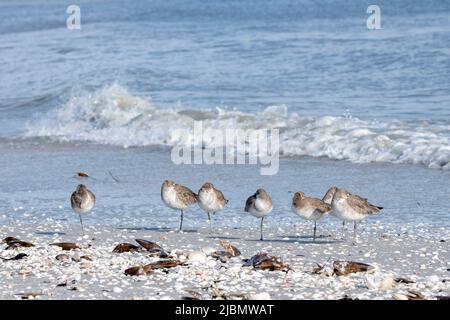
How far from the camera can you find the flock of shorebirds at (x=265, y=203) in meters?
10.3

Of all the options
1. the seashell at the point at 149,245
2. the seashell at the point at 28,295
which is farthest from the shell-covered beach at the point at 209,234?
the seashell at the point at 149,245

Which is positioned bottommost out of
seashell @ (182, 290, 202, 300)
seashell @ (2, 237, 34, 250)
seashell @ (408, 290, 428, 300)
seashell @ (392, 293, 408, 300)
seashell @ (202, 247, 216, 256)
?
seashell @ (2, 237, 34, 250)

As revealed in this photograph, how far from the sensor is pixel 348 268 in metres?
8.46

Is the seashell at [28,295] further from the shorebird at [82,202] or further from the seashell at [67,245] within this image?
the shorebird at [82,202]

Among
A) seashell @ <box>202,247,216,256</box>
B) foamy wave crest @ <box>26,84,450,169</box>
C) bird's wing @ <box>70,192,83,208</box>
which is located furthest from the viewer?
foamy wave crest @ <box>26,84,450,169</box>

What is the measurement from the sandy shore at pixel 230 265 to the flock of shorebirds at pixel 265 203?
257 mm

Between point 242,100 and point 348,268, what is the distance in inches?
529

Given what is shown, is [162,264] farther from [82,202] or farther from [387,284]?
[82,202]

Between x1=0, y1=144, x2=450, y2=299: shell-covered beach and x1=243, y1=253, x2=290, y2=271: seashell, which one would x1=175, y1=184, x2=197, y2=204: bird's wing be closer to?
x1=0, y1=144, x2=450, y2=299: shell-covered beach

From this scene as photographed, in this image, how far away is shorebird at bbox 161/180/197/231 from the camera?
1121 cm

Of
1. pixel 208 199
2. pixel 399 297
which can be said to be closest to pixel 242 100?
pixel 208 199

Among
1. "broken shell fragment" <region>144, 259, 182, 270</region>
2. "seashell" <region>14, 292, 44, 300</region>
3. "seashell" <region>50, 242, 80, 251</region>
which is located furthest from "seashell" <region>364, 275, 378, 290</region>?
"seashell" <region>50, 242, 80, 251</region>

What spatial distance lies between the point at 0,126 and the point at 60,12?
31.0 m

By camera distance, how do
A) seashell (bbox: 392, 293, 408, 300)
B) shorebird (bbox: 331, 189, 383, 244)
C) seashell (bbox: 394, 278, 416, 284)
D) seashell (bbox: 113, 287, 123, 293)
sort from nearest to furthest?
1. seashell (bbox: 392, 293, 408, 300)
2. seashell (bbox: 113, 287, 123, 293)
3. seashell (bbox: 394, 278, 416, 284)
4. shorebird (bbox: 331, 189, 383, 244)
